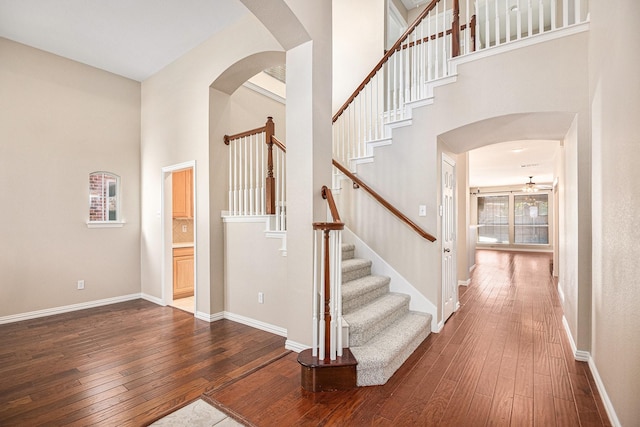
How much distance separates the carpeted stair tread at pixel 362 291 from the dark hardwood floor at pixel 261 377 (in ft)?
2.25

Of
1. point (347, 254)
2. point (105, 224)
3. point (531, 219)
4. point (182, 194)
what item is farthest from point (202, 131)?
point (531, 219)

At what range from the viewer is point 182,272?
5.21 m

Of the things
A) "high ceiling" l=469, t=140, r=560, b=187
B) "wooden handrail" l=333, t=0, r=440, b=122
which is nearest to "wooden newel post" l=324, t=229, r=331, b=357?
"wooden handrail" l=333, t=0, r=440, b=122

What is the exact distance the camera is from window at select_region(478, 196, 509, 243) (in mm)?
13088

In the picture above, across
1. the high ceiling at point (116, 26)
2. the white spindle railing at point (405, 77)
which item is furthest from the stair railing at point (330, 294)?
the high ceiling at point (116, 26)

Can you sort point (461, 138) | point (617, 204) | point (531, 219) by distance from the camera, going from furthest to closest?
point (531, 219) → point (461, 138) → point (617, 204)

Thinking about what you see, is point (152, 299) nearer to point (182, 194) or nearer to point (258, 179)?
point (182, 194)

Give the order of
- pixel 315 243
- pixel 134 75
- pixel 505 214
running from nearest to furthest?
pixel 315 243, pixel 134 75, pixel 505 214

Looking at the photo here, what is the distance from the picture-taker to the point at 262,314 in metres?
3.69

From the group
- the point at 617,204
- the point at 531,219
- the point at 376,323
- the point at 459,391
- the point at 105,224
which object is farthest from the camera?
the point at 531,219

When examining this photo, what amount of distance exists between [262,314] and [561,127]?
398 cm

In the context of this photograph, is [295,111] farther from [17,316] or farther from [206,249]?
[17,316]

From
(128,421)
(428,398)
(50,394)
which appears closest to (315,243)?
(428,398)

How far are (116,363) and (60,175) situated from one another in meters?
3.19
